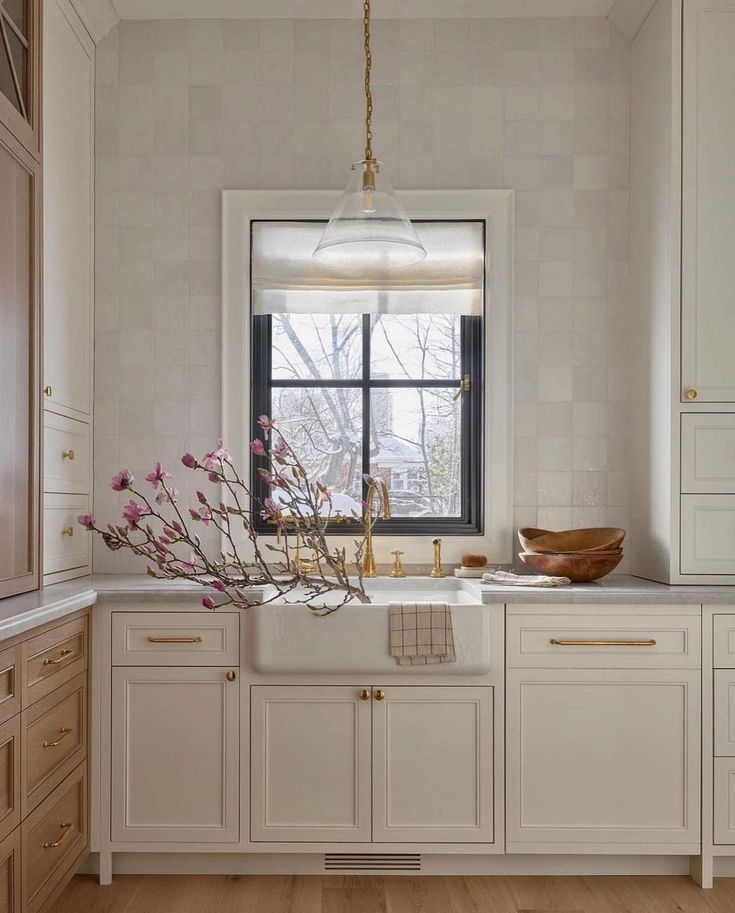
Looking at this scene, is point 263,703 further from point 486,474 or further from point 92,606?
point 486,474

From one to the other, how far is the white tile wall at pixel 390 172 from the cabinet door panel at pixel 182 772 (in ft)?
3.06

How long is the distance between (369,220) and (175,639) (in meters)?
1.40

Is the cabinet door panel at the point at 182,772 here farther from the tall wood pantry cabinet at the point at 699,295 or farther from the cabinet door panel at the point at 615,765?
the tall wood pantry cabinet at the point at 699,295

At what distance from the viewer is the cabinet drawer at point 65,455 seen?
9.42 feet

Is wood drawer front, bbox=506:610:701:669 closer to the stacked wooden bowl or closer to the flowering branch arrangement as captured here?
the stacked wooden bowl

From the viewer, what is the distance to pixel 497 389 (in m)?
3.37

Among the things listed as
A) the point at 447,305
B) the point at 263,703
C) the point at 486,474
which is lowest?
the point at 263,703

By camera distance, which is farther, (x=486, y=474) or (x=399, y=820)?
(x=486, y=474)

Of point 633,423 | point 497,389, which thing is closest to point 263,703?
point 497,389

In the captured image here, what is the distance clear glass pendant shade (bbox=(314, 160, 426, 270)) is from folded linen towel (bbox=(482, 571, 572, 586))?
1094mm

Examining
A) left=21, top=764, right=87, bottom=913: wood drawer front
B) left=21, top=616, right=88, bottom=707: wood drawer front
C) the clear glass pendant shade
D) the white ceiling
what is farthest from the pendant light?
left=21, top=764, right=87, bottom=913: wood drawer front

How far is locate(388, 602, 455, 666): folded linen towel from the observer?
2.71 metres

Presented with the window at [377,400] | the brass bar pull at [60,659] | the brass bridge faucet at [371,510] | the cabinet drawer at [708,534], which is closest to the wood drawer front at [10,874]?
the brass bar pull at [60,659]

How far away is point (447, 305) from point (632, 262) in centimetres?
70
